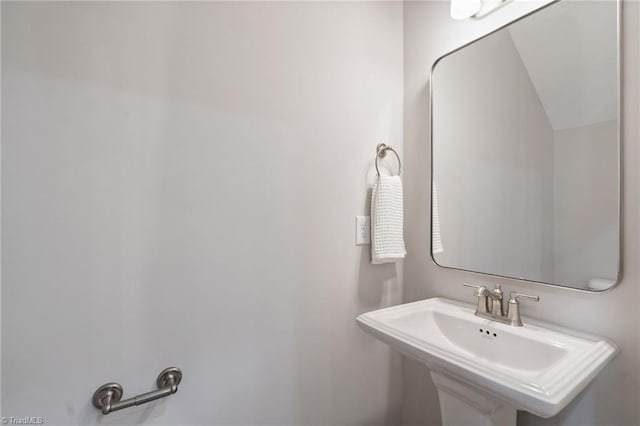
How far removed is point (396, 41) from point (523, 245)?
1076 mm

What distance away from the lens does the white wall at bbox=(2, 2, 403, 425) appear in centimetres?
70

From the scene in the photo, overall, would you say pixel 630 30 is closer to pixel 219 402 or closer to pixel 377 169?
pixel 377 169

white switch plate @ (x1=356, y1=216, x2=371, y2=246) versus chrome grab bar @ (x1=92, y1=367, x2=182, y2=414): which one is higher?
white switch plate @ (x1=356, y1=216, x2=371, y2=246)

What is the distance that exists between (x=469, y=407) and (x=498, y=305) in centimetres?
34

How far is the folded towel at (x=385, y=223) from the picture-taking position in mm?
1192

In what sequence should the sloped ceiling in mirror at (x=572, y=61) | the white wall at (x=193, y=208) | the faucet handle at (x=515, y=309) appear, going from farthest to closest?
the faucet handle at (x=515, y=309) → the sloped ceiling in mirror at (x=572, y=61) → the white wall at (x=193, y=208)

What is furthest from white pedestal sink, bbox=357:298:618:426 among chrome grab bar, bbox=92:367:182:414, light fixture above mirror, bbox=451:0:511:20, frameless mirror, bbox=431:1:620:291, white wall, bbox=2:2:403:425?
light fixture above mirror, bbox=451:0:511:20

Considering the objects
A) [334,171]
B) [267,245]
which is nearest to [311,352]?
[267,245]

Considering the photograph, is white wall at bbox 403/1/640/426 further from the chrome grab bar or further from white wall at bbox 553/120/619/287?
the chrome grab bar

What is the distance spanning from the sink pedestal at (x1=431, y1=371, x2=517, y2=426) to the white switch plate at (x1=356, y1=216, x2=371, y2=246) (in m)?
0.55

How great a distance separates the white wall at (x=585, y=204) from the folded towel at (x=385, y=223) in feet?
1.75

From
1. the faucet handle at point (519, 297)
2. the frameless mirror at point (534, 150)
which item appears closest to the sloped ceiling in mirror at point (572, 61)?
the frameless mirror at point (534, 150)

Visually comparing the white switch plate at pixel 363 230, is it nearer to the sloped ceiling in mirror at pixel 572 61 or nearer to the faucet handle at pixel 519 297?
the faucet handle at pixel 519 297

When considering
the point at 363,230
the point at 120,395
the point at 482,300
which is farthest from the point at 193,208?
the point at 482,300
